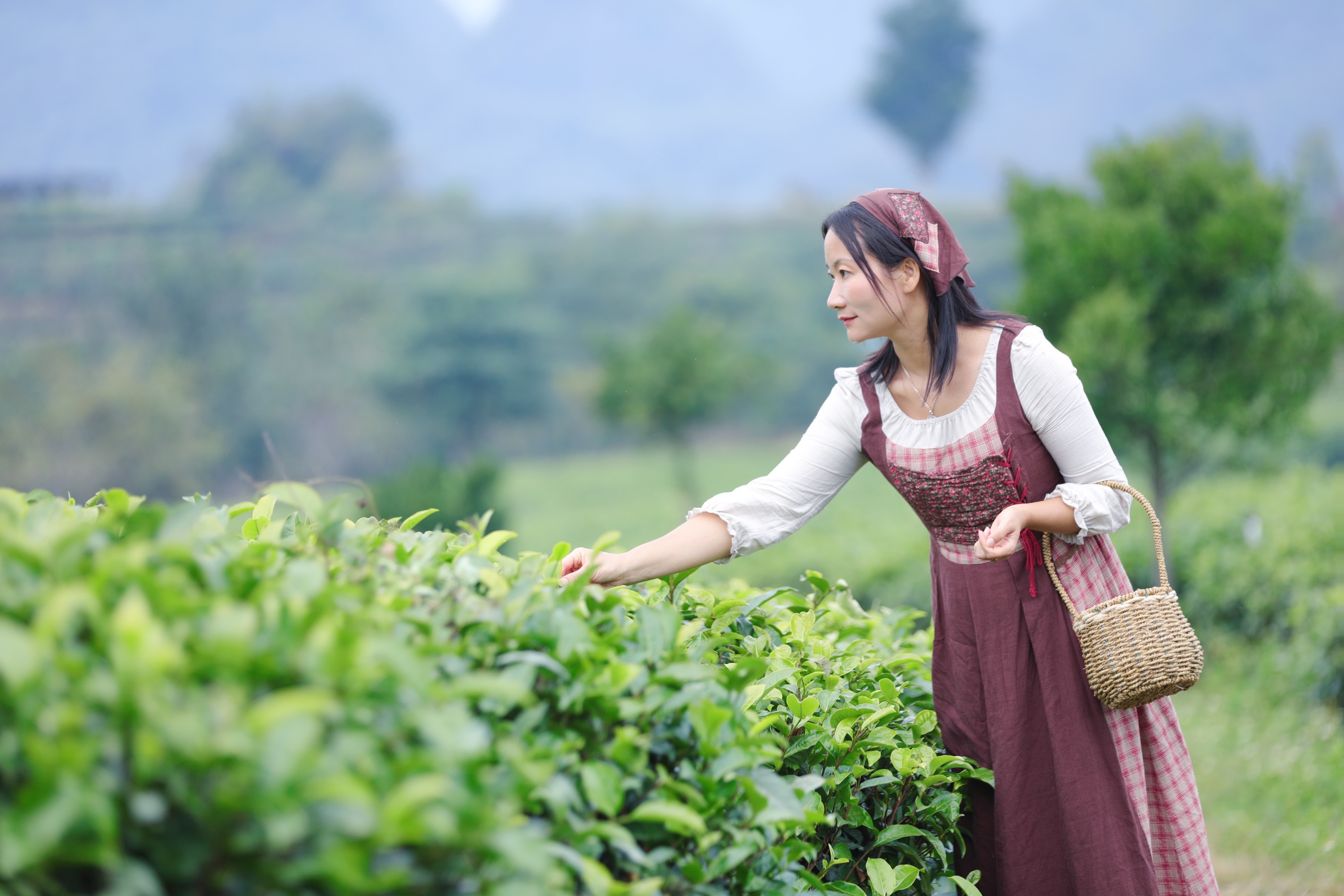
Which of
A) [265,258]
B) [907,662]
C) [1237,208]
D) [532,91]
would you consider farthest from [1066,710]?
[532,91]

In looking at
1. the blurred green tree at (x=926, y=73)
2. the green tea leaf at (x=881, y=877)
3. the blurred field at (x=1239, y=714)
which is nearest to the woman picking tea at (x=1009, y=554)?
the green tea leaf at (x=881, y=877)

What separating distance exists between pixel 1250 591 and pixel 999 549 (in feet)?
16.1

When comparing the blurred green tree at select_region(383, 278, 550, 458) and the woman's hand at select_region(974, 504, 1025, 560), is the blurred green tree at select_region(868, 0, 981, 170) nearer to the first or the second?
the blurred green tree at select_region(383, 278, 550, 458)

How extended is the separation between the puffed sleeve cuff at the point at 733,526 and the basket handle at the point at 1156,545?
0.53m

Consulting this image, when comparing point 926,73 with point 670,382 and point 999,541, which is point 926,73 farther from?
point 999,541

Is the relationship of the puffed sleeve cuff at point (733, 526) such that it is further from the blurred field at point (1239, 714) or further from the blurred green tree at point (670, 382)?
the blurred green tree at point (670, 382)

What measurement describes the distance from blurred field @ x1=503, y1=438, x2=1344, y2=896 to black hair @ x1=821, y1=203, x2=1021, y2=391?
3.06 feet

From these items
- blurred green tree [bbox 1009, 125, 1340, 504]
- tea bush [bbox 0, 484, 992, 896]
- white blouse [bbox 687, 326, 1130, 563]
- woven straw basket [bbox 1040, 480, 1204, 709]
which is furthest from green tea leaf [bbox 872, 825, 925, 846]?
blurred green tree [bbox 1009, 125, 1340, 504]

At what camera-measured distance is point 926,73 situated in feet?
143

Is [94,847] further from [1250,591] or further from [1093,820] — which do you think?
[1250,591]

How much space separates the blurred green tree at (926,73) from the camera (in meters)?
43.3

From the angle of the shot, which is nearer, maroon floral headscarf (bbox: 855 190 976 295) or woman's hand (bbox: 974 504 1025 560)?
woman's hand (bbox: 974 504 1025 560)

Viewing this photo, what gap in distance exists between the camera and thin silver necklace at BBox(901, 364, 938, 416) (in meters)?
1.79

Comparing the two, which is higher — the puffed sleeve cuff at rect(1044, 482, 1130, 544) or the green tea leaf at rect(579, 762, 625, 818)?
the puffed sleeve cuff at rect(1044, 482, 1130, 544)
